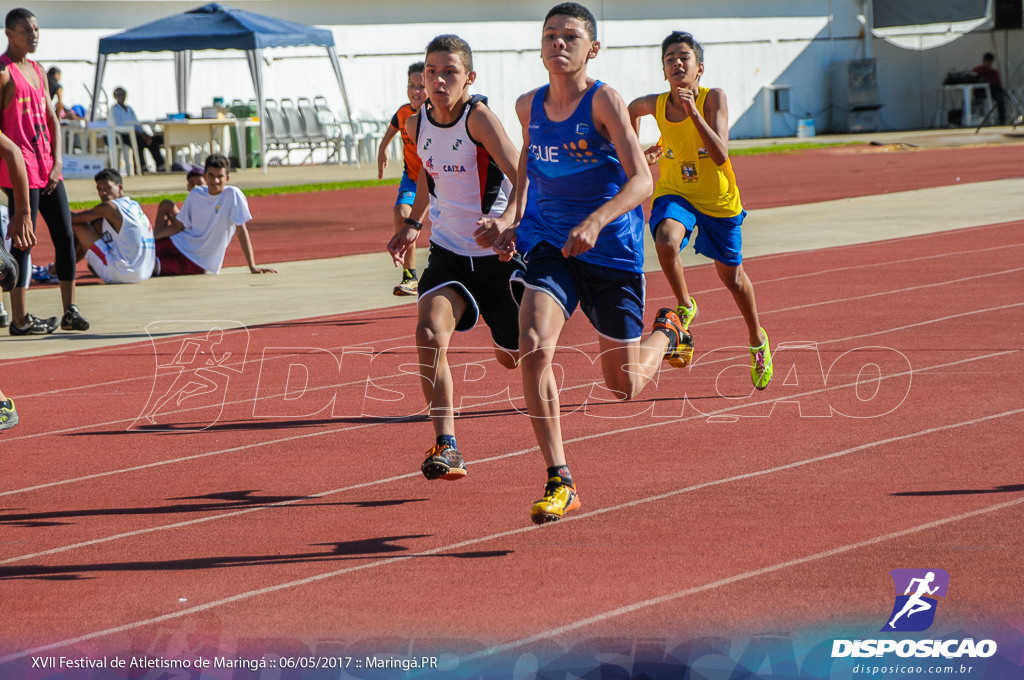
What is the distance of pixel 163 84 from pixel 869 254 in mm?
23794

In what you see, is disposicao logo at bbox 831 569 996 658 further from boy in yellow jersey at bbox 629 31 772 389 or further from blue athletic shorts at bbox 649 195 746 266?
blue athletic shorts at bbox 649 195 746 266

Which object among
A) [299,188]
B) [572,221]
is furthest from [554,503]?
[299,188]

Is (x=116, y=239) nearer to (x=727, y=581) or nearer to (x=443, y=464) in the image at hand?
(x=443, y=464)

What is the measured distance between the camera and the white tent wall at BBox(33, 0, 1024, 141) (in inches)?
1312

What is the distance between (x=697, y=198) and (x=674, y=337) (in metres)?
1.27

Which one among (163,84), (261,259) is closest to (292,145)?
(163,84)

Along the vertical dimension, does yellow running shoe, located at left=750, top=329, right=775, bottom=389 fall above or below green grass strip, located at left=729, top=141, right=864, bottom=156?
below

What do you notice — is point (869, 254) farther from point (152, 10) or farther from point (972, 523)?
point (152, 10)

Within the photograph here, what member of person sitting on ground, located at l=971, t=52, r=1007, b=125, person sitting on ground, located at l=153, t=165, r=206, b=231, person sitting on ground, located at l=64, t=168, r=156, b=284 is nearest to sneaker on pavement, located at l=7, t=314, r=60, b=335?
person sitting on ground, located at l=64, t=168, r=156, b=284

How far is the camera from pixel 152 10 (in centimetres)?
3434

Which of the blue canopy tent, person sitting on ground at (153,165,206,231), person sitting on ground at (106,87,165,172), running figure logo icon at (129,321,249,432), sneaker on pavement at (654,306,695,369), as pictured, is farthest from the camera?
person sitting on ground at (106,87,165,172)

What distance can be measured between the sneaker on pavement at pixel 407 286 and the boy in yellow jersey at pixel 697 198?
13.8ft

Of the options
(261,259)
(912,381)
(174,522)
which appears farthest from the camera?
(261,259)

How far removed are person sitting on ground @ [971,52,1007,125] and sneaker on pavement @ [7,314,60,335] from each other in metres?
36.2
